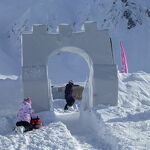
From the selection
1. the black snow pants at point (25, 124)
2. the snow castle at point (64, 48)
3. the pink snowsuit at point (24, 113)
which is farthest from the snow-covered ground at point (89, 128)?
the snow castle at point (64, 48)

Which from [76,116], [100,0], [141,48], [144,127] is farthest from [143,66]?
[144,127]

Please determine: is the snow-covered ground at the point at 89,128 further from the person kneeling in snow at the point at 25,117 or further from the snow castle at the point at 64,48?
the snow castle at the point at 64,48

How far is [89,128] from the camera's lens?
13.0 m

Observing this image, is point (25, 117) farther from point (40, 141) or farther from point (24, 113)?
point (40, 141)

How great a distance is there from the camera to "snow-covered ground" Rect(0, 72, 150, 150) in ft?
30.6

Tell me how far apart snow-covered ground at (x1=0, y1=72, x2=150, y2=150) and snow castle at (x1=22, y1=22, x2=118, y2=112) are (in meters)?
0.80

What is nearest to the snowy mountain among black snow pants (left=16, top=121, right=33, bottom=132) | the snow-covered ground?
the snow-covered ground

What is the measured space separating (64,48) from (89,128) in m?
3.77

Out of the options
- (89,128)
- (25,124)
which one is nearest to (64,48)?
(89,128)

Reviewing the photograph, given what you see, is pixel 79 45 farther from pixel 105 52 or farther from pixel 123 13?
pixel 123 13

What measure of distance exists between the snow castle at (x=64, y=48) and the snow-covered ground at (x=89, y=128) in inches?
31.6

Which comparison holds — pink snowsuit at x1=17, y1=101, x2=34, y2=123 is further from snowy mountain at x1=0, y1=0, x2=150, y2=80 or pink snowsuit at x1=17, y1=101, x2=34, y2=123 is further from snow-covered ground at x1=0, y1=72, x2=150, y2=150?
snowy mountain at x1=0, y1=0, x2=150, y2=80

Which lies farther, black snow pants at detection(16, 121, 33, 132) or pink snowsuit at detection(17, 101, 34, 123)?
pink snowsuit at detection(17, 101, 34, 123)

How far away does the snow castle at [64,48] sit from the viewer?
46.6ft
